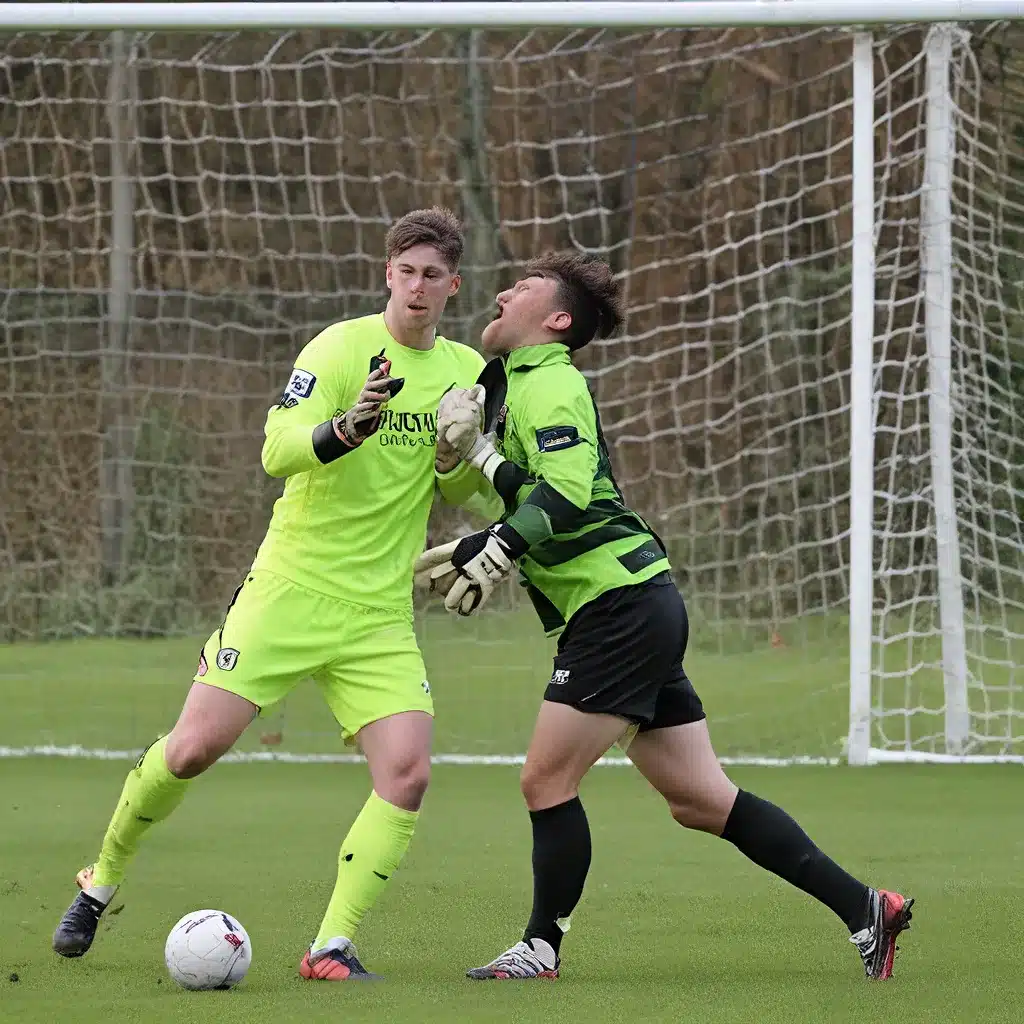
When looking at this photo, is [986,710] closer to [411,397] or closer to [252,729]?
[252,729]

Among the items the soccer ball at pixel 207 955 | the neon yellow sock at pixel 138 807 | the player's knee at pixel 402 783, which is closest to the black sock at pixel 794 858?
the player's knee at pixel 402 783

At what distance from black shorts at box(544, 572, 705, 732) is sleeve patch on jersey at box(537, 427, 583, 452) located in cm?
41

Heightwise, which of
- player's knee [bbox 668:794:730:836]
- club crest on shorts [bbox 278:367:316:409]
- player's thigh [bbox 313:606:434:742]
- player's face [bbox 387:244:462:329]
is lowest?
player's knee [bbox 668:794:730:836]

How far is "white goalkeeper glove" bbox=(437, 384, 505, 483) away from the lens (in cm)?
463

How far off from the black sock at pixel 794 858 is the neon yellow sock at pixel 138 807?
1.49m

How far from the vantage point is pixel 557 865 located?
180 inches

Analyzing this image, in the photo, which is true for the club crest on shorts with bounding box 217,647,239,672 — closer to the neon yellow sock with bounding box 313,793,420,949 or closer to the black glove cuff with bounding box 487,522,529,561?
the neon yellow sock with bounding box 313,793,420,949

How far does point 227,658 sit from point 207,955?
2.71 ft

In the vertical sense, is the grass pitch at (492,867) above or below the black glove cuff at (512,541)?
below

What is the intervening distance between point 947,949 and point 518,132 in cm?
651

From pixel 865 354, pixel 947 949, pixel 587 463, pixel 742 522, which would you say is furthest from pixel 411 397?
pixel 742 522

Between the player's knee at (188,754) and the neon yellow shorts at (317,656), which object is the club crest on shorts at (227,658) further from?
the player's knee at (188,754)

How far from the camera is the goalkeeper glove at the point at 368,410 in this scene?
4469 mm

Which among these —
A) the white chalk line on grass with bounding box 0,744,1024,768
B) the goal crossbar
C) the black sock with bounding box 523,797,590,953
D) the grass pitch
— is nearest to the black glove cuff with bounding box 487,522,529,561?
the black sock with bounding box 523,797,590,953
